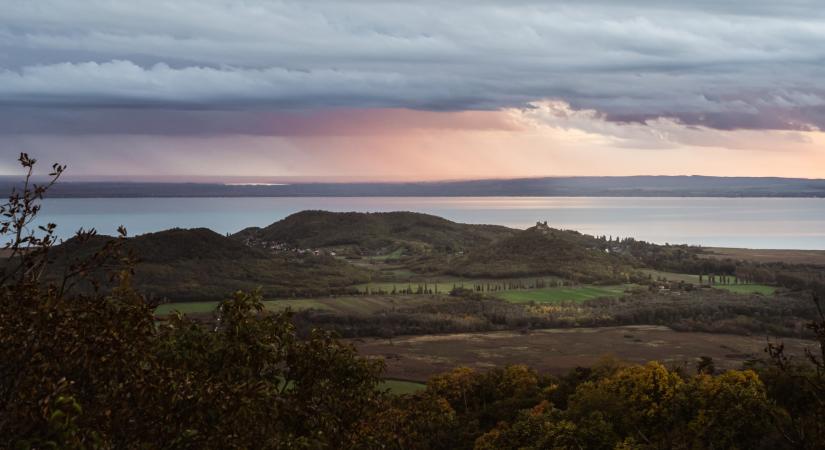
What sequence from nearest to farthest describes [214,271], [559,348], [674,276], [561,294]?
[559,348] → [561,294] → [214,271] → [674,276]

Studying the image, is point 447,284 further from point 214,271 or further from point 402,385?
point 402,385

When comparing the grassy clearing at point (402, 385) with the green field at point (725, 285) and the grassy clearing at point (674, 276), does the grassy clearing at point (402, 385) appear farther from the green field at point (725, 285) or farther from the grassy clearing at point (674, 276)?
the grassy clearing at point (674, 276)

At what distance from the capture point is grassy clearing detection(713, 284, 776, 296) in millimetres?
153375

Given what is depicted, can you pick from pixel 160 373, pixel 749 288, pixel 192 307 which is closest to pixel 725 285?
pixel 749 288

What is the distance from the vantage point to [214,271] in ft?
560

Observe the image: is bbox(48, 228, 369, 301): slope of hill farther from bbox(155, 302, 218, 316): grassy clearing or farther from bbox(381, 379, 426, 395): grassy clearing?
bbox(381, 379, 426, 395): grassy clearing

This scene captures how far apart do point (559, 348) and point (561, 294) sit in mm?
60825

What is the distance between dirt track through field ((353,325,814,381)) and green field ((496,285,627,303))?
3335 centimetres

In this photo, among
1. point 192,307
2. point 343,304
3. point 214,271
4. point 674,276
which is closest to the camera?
point 192,307

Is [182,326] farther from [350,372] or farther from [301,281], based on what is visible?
[301,281]

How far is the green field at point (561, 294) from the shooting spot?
15412cm

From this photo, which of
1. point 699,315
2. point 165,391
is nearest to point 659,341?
point 699,315

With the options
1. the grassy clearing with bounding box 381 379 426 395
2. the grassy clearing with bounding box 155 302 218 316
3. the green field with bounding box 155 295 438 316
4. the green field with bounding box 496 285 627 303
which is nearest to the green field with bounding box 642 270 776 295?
the green field with bounding box 496 285 627 303

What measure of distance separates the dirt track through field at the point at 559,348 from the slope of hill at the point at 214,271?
48.1m
